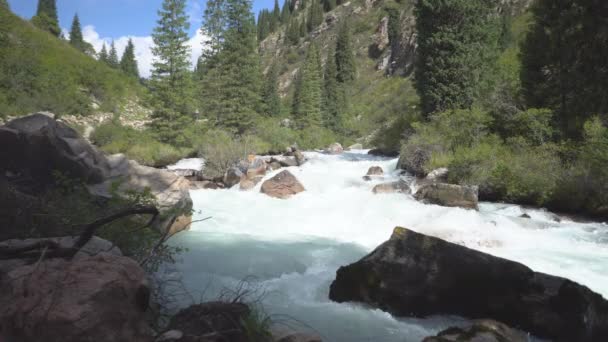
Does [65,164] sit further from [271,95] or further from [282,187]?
[271,95]

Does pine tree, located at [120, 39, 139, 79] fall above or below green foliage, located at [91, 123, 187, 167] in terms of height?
above

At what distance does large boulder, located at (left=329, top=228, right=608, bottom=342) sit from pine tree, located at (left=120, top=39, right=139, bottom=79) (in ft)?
303

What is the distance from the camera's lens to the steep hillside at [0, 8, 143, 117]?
28.0m

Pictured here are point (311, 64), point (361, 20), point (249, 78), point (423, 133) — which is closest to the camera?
point (423, 133)

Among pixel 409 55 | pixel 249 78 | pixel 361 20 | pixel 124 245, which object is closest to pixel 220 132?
pixel 249 78

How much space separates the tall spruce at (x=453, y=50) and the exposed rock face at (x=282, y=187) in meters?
11.3

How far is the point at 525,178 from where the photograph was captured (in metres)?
12.9

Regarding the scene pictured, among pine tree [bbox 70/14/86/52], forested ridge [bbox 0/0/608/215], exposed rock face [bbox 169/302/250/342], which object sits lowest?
exposed rock face [bbox 169/302/250/342]

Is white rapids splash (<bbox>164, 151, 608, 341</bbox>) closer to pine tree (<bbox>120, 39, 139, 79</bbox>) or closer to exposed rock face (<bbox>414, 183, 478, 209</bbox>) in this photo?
exposed rock face (<bbox>414, 183, 478, 209</bbox>)

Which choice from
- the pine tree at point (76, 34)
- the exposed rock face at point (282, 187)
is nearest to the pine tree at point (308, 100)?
the exposed rock face at point (282, 187)

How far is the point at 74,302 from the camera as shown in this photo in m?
2.36

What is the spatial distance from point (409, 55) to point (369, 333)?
72.5m

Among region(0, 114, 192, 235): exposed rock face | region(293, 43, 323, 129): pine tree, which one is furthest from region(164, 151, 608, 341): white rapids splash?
region(293, 43, 323, 129): pine tree

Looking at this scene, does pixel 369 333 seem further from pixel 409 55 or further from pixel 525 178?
pixel 409 55
